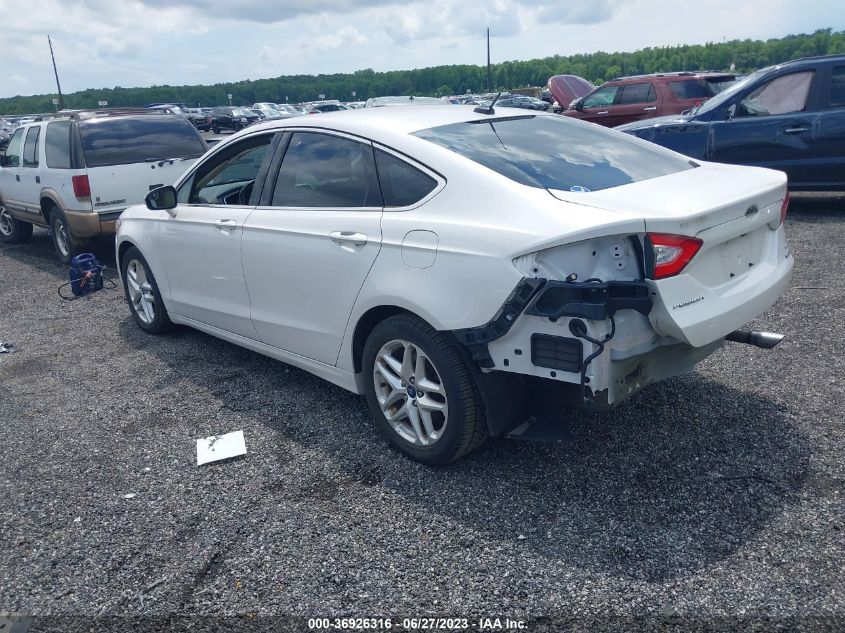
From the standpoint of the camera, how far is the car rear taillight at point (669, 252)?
289cm

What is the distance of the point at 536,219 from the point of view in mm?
3027

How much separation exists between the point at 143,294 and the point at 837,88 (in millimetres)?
7907

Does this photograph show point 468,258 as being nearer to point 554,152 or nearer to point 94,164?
point 554,152

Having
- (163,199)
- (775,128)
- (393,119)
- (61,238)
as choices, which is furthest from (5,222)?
(775,128)

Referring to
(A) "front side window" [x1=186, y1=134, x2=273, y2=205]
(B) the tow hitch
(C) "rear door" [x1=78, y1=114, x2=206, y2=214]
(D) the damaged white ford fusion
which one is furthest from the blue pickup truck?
(A) "front side window" [x1=186, y1=134, x2=273, y2=205]

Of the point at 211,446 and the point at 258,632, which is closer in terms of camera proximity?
the point at 258,632

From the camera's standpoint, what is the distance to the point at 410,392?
3611 mm

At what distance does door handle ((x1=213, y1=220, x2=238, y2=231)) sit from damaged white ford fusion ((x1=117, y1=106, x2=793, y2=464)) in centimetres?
1

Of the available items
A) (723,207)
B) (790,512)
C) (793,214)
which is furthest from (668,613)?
(793,214)

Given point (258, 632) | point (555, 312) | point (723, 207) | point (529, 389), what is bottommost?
point (258, 632)

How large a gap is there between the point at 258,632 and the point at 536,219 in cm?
190

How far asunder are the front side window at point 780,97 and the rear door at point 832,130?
0.22m

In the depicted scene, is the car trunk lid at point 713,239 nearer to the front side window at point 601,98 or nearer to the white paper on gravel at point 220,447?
the white paper on gravel at point 220,447

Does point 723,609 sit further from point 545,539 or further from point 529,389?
point 529,389
